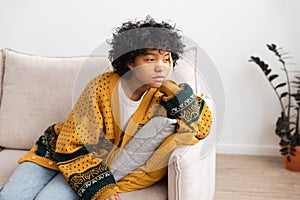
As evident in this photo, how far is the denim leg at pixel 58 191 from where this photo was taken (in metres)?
1.73

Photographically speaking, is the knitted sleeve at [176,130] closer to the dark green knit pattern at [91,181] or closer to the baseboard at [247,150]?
the dark green knit pattern at [91,181]

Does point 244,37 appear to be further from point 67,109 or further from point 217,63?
point 67,109

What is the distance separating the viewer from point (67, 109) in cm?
216

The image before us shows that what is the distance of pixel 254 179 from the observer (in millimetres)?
2732

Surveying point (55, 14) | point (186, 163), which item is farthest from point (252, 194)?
point (55, 14)

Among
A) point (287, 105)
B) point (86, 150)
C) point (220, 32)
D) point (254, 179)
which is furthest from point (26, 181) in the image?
point (287, 105)

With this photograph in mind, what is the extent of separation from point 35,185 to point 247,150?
1616mm

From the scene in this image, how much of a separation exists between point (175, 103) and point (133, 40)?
28 centimetres

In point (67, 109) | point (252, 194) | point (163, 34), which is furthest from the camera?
point (252, 194)

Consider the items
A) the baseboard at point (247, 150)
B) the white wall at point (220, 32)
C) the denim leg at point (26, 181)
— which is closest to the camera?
the denim leg at point (26, 181)

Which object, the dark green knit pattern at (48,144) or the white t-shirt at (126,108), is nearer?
the white t-shirt at (126,108)

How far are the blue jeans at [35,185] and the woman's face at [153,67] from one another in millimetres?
467

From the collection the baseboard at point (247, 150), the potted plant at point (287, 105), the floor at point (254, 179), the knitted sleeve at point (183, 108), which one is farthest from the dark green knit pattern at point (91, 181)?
the baseboard at point (247, 150)

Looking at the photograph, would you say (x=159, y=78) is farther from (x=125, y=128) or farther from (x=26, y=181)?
(x=26, y=181)
